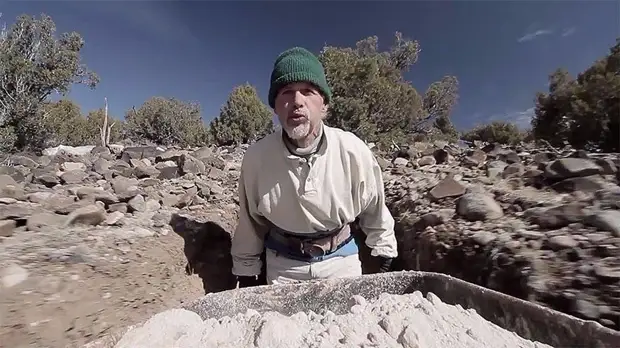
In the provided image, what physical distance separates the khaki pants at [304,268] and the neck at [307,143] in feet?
1.65

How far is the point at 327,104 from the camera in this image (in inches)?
65.8

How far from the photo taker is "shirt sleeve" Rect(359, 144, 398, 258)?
159 cm

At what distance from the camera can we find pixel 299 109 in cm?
143

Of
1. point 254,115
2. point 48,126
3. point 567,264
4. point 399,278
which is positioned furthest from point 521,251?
point 254,115

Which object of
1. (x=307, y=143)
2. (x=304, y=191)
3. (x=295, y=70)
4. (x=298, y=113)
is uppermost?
(x=295, y=70)

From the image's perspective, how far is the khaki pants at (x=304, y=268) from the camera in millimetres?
1531

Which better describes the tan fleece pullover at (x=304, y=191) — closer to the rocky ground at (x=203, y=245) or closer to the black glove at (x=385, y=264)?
the black glove at (x=385, y=264)

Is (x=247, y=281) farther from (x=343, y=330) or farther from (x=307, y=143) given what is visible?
(x=343, y=330)

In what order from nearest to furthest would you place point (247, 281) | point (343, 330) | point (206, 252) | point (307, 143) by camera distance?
point (343, 330), point (307, 143), point (247, 281), point (206, 252)

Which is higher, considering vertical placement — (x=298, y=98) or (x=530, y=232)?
(x=298, y=98)

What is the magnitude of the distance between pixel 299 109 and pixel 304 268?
0.72 metres

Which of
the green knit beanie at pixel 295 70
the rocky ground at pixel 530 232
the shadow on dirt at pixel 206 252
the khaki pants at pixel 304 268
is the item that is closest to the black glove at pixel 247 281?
the khaki pants at pixel 304 268

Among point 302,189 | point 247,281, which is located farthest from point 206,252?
point 302,189

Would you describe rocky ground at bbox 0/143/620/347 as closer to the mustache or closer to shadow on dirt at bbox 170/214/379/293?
shadow on dirt at bbox 170/214/379/293
